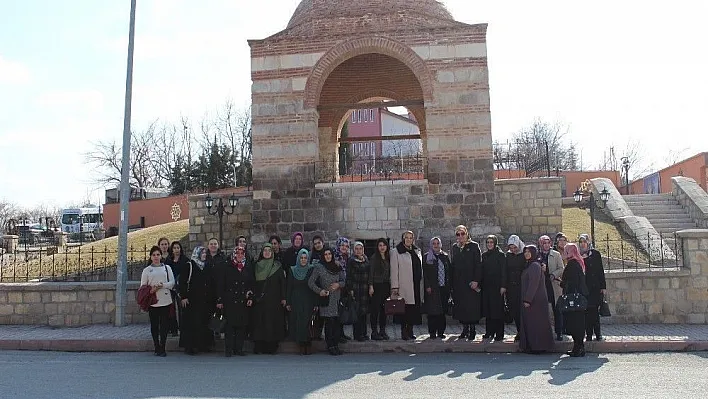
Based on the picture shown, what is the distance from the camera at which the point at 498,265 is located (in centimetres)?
884

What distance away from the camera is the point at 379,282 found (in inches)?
352

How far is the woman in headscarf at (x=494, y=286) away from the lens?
877cm

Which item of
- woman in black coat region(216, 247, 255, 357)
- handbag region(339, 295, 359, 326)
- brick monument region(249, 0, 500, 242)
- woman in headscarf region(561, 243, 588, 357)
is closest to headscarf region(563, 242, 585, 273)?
woman in headscarf region(561, 243, 588, 357)

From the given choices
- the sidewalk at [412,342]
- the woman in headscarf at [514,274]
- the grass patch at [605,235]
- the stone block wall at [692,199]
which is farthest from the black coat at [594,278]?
the stone block wall at [692,199]

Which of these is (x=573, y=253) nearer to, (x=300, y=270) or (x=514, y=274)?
(x=514, y=274)

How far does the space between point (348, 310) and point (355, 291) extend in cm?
31

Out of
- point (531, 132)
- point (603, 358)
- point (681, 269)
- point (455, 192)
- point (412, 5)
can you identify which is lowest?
point (603, 358)

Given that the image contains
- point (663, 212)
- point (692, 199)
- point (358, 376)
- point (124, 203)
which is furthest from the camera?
point (663, 212)

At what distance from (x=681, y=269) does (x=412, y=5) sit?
8.72 meters

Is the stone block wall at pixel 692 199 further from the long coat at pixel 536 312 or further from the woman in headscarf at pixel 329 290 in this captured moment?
the woman in headscarf at pixel 329 290

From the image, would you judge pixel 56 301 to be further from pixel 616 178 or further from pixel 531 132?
pixel 531 132

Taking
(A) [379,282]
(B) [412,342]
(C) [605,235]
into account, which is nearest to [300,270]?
(A) [379,282]

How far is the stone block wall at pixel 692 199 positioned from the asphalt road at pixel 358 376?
10.5 m

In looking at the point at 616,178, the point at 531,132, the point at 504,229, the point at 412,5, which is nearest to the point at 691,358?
the point at 504,229
